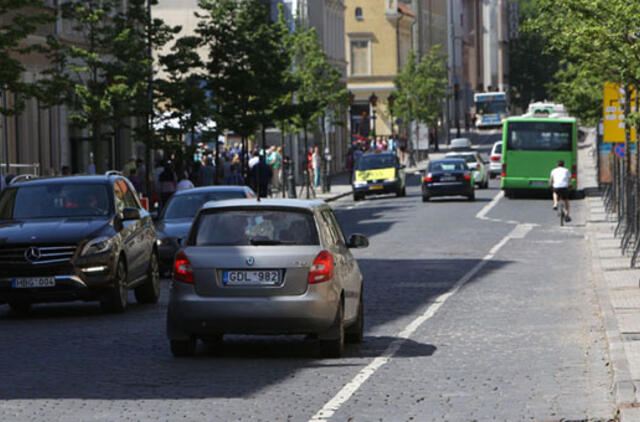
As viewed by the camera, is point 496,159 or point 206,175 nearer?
point 206,175

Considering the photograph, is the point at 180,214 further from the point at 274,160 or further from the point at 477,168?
the point at 477,168

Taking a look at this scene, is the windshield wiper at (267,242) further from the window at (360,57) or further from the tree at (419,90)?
the window at (360,57)

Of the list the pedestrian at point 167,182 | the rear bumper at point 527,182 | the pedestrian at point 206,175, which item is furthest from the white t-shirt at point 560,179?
the rear bumper at point 527,182

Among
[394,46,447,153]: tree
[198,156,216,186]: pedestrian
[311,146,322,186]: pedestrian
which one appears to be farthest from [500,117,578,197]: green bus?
[394,46,447,153]: tree

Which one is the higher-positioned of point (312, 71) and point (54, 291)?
point (312, 71)

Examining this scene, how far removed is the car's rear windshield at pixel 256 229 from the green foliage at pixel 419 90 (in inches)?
3708

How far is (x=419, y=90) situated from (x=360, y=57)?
1664 cm

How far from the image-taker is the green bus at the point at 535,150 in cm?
5734

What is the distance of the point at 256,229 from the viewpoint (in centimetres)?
1489

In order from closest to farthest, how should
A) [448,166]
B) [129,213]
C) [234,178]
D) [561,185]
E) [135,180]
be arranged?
[129,213] → [135,180] → [561,185] → [234,178] → [448,166]

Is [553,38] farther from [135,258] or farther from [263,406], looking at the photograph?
[263,406]

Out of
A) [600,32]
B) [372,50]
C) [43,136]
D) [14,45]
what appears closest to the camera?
[600,32]

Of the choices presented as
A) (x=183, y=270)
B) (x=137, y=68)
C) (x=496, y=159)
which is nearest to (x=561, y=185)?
(x=137, y=68)

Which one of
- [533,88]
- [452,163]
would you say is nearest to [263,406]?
[452,163]
